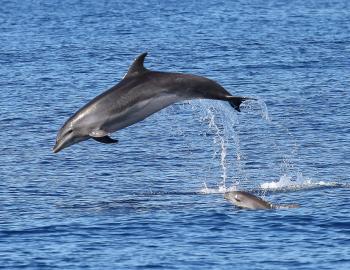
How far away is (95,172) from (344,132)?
9923mm

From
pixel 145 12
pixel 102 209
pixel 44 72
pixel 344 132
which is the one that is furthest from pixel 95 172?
pixel 145 12

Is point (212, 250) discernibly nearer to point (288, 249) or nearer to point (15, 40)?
point (288, 249)

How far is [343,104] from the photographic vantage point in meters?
51.4

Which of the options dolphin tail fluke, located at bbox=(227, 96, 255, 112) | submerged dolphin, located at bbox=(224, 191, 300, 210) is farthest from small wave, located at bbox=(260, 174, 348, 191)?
dolphin tail fluke, located at bbox=(227, 96, 255, 112)

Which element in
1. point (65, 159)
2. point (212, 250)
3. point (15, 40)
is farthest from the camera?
point (15, 40)

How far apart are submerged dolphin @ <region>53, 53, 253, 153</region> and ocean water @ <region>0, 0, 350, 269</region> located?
1.29 metres

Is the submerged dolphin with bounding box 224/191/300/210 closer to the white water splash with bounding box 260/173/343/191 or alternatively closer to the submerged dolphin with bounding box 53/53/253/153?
the white water splash with bounding box 260/173/343/191

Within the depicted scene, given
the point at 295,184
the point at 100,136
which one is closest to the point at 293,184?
the point at 295,184

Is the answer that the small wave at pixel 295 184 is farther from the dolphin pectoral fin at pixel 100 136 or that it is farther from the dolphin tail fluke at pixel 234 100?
the dolphin pectoral fin at pixel 100 136

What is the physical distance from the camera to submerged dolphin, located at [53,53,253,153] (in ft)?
93.5

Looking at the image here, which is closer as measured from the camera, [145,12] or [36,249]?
[36,249]

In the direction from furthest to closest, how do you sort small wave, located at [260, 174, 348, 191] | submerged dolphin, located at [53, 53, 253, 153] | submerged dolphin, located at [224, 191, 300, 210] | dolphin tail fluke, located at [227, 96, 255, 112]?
small wave, located at [260, 174, 348, 191]
submerged dolphin, located at [224, 191, 300, 210]
dolphin tail fluke, located at [227, 96, 255, 112]
submerged dolphin, located at [53, 53, 253, 153]

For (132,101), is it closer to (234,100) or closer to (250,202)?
(234,100)

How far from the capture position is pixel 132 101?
28.5 meters
